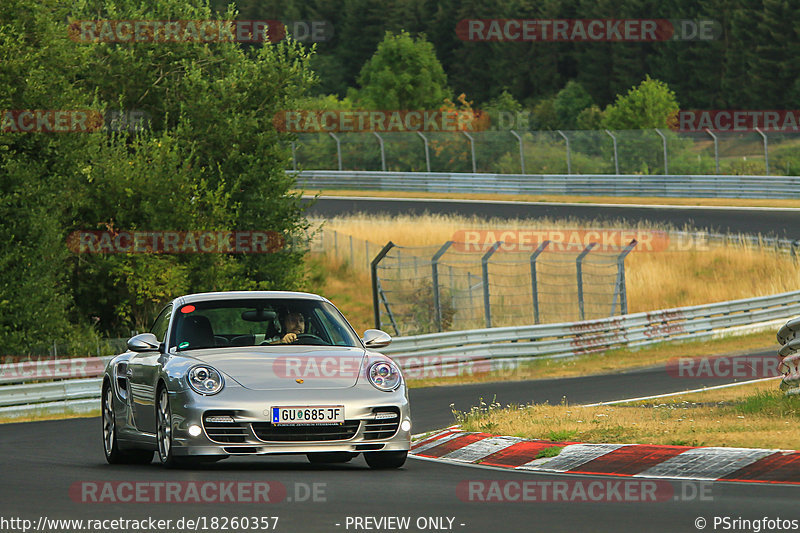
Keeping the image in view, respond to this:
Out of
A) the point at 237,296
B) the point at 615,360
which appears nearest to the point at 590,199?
the point at 615,360

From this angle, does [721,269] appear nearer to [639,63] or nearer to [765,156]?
[765,156]

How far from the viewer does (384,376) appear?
10.6 metres

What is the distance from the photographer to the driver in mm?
11219

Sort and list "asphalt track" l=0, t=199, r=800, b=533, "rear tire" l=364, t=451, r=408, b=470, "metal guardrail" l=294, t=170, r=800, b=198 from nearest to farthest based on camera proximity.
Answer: "asphalt track" l=0, t=199, r=800, b=533, "rear tire" l=364, t=451, r=408, b=470, "metal guardrail" l=294, t=170, r=800, b=198

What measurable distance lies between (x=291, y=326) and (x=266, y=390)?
1263 mm

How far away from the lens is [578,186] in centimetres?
5234

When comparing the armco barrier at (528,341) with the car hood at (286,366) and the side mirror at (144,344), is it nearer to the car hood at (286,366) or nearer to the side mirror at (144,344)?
the side mirror at (144,344)

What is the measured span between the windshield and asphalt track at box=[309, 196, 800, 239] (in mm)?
31956

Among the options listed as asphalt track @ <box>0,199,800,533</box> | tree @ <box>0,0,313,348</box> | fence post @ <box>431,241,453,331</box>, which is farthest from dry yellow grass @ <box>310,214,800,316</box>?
asphalt track @ <box>0,199,800,533</box>

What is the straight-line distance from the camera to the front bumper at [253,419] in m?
10.0

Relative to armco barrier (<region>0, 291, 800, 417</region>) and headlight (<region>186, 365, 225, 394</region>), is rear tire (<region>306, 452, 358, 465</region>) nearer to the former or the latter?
headlight (<region>186, 365, 225, 394</region>)

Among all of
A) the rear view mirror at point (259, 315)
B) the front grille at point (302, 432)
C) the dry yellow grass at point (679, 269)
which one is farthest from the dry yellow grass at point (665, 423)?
the dry yellow grass at point (679, 269)

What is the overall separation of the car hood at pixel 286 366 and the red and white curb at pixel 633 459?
1.63m

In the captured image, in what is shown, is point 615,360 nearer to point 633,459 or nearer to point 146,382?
point 633,459
